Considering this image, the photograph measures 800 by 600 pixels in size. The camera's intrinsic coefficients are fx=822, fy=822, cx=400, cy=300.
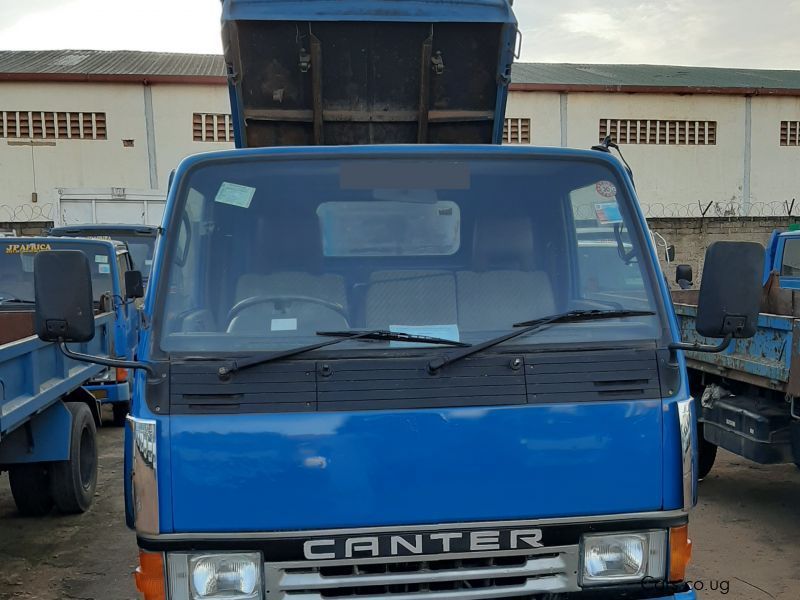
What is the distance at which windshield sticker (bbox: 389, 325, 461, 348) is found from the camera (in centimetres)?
262

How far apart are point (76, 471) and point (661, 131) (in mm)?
20659

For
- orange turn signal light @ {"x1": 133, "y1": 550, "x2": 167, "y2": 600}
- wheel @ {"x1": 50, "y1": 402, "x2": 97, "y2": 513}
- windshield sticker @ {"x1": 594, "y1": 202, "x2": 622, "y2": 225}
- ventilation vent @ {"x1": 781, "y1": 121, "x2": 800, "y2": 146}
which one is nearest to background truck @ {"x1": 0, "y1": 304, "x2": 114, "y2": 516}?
wheel @ {"x1": 50, "y1": 402, "x2": 97, "y2": 513}

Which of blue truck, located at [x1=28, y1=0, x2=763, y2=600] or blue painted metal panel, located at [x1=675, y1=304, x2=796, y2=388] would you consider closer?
blue truck, located at [x1=28, y1=0, x2=763, y2=600]

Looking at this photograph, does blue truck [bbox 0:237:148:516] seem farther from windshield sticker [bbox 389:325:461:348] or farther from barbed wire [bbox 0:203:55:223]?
barbed wire [bbox 0:203:55:223]

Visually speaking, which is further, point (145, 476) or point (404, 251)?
point (404, 251)

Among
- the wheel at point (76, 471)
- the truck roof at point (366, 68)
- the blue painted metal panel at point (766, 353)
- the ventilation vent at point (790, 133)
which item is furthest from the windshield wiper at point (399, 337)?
the ventilation vent at point (790, 133)

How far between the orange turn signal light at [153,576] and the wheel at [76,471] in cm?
342

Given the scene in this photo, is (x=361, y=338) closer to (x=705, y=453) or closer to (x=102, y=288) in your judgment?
(x=705, y=453)

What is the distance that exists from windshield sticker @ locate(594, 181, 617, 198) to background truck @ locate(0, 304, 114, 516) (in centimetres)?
313

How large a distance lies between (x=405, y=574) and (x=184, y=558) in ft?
2.14

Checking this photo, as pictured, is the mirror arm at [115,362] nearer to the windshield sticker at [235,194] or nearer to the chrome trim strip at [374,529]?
the chrome trim strip at [374,529]

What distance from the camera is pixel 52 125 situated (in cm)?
2103

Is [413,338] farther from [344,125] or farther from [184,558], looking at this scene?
[344,125]

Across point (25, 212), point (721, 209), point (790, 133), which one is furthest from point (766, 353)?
point (790, 133)
